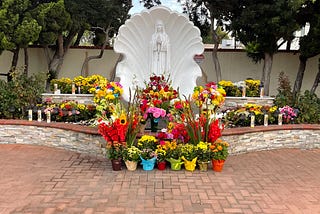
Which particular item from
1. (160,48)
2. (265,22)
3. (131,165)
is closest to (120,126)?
(131,165)

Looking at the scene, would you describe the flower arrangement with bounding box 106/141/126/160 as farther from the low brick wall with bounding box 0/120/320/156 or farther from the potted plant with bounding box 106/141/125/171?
the low brick wall with bounding box 0/120/320/156

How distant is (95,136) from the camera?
5.25m

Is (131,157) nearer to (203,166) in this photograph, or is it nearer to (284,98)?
(203,166)

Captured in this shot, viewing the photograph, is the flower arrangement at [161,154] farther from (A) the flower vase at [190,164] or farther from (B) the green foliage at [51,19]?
(B) the green foliage at [51,19]

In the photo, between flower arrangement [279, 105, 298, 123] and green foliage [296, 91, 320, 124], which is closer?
flower arrangement [279, 105, 298, 123]

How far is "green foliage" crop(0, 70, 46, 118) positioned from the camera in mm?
6227

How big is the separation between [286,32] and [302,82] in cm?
299

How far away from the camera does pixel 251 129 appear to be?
5551 millimetres

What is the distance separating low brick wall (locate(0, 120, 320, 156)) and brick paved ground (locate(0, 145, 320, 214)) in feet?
0.85

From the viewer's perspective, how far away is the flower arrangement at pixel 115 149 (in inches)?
176

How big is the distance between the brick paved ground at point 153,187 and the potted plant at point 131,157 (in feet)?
0.34

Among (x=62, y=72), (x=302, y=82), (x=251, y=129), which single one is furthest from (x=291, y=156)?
(x=62, y=72)

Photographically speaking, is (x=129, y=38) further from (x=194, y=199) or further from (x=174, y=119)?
(x=194, y=199)

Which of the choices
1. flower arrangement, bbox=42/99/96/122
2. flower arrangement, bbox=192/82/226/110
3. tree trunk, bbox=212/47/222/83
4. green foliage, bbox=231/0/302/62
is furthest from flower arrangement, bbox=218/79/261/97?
flower arrangement, bbox=192/82/226/110
